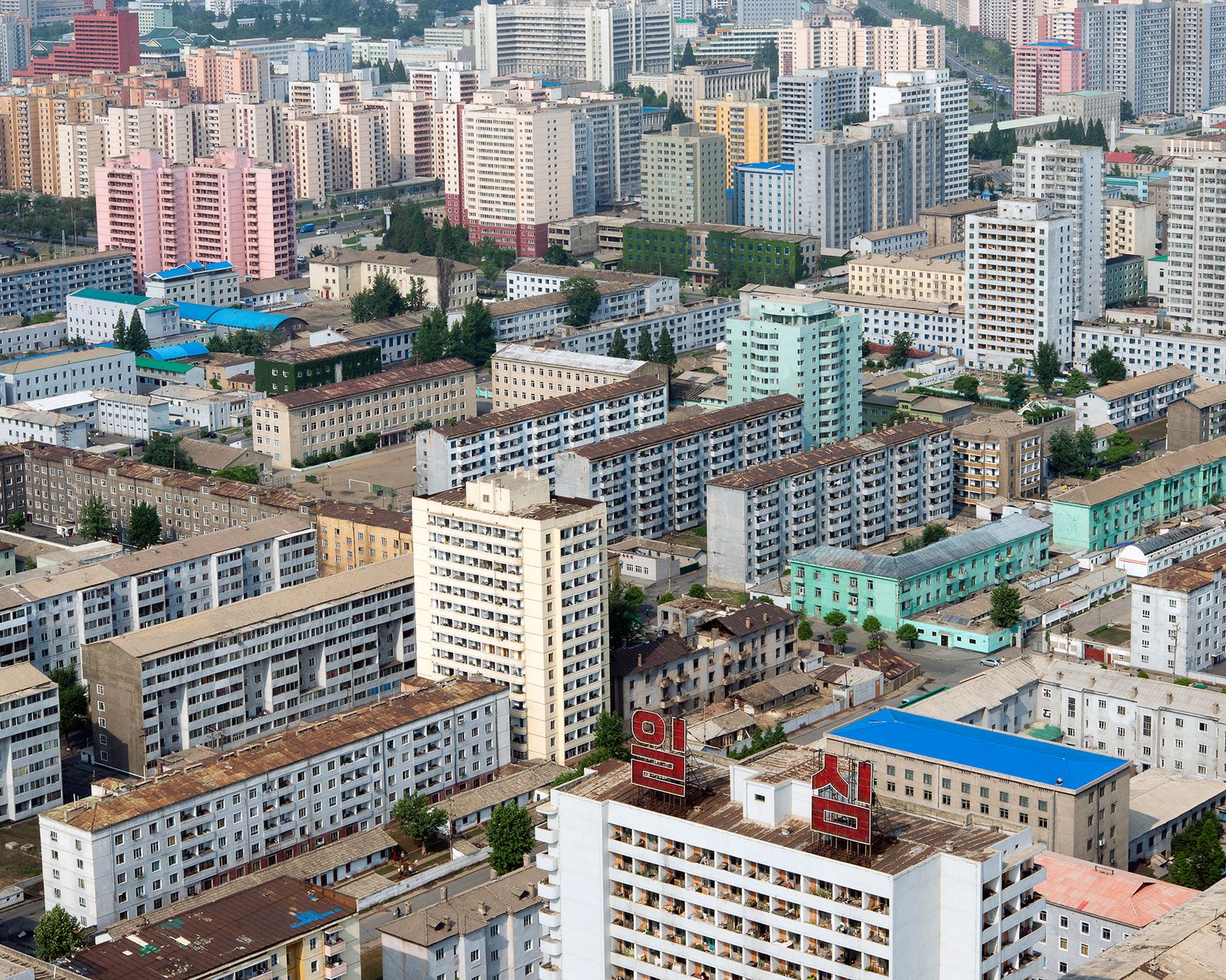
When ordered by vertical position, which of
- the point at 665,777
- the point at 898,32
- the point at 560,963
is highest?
the point at 898,32

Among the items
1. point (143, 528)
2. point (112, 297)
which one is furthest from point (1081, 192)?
point (143, 528)

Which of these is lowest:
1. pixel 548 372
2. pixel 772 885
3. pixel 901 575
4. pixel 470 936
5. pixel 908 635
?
pixel 470 936

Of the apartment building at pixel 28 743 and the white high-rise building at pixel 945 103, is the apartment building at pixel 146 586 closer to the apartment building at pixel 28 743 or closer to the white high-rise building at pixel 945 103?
the apartment building at pixel 28 743

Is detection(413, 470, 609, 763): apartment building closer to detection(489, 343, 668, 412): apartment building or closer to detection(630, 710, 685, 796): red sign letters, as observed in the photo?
detection(630, 710, 685, 796): red sign letters

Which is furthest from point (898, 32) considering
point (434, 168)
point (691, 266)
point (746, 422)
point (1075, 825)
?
point (1075, 825)

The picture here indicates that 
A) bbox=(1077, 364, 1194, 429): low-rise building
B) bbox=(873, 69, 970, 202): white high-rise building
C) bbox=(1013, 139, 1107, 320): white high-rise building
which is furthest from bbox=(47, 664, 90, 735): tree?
bbox=(873, 69, 970, 202): white high-rise building

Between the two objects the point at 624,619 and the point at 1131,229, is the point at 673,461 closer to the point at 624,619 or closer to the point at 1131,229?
the point at 624,619

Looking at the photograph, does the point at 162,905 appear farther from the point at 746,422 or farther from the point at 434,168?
the point at 434,168
